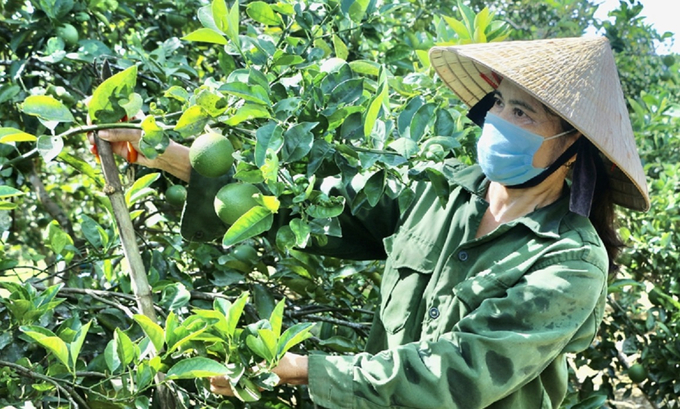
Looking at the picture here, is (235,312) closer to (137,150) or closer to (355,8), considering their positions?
(137,150)

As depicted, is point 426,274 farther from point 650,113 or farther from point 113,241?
point 650,113

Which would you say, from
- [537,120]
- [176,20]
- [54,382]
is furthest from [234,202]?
[176,20]

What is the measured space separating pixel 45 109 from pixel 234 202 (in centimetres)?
36

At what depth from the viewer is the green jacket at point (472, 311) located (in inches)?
59.9

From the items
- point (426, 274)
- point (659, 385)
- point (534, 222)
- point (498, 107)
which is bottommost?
point (659, 385)

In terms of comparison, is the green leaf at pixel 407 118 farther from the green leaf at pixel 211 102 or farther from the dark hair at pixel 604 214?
the dark hair at pixel 604 214

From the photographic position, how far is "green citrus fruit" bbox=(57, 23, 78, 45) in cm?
233

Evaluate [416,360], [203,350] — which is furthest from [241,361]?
[416,360]

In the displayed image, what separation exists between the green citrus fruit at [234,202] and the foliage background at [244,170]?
0.08 metres

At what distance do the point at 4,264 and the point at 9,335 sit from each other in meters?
0.22

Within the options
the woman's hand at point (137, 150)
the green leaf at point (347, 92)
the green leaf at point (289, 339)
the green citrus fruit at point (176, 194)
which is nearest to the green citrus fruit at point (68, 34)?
the green citrus fruit at point (176, 194)

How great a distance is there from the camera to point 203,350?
1439 mm

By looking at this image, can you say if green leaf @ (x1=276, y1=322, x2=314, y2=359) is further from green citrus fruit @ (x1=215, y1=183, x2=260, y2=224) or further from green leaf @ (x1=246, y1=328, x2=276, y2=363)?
green citrus fruit @ (x1=215, y1=183, x2=260, y2=224)

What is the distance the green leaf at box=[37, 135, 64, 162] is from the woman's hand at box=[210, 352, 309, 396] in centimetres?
49
